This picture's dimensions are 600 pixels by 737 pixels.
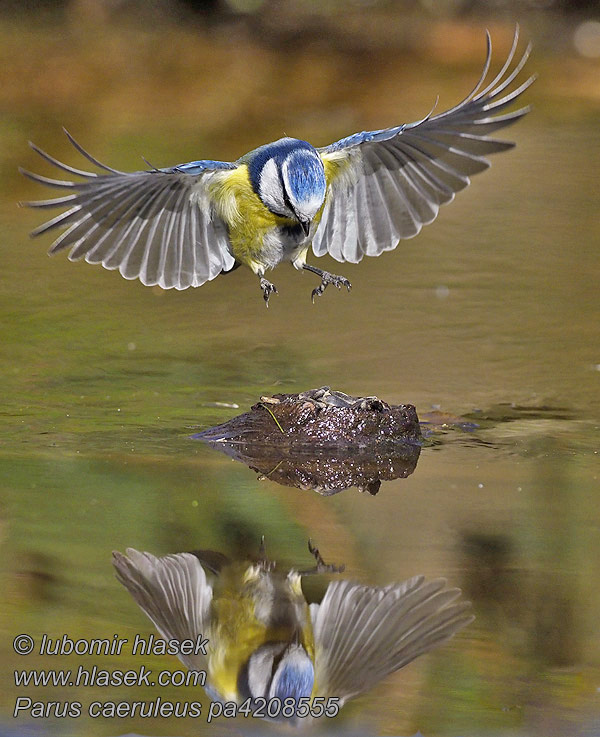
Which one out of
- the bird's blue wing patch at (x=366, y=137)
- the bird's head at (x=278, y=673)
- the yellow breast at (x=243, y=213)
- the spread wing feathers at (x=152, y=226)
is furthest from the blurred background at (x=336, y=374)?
the bird's blue wing patch at (x=366, y=137)

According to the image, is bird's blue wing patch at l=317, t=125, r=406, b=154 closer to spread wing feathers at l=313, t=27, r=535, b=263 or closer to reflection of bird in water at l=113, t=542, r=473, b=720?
spread wing feathers at l=313, t=27, r=535, b=263

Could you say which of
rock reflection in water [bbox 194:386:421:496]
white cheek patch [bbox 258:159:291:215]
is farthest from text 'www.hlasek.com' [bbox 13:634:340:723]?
white cheek patch [bbox 258:159:291:215]

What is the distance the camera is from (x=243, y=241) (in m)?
4.86

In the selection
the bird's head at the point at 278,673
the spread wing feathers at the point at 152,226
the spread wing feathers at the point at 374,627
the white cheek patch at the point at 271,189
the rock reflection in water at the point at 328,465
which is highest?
the white cheek patch at the point at 271,189

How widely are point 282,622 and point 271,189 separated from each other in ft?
6.44

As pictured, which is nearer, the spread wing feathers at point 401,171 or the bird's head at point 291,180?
the bird's head at point 291,180

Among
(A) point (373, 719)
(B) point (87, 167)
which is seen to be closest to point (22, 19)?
(B) point (87, 167)

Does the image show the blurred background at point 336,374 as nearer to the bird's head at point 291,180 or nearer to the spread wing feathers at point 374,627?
the spread wing feathers at point 374,627

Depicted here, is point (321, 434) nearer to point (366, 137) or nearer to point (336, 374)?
point (336, 374)

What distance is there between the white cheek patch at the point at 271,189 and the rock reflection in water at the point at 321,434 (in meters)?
0.72

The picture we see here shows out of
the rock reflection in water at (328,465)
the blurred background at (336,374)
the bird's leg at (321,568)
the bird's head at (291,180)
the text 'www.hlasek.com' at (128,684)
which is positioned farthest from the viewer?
the bird's head at (291,180)

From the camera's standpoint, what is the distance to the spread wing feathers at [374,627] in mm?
2924

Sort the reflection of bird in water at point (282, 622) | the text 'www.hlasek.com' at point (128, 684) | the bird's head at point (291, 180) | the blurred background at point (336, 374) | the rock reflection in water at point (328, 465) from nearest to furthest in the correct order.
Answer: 1. the text 'www.hlasek.com' at point (128, 684)
2. the reflection of bird in water at point (282, 622)
3. the blurred background at point (336, 374)
4. the rock reflection in water at point (328, 465)
5. the bird's head at point (291, 180)

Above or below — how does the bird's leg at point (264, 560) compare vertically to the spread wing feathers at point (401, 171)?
below
